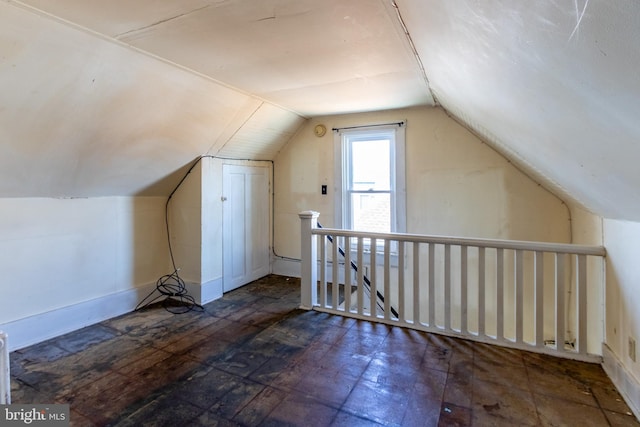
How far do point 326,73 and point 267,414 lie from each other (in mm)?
2356

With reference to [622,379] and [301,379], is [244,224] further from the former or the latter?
[622,379]

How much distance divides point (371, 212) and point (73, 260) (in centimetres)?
313

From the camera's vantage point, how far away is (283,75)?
8.59ft

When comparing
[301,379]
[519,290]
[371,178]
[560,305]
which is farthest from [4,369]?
[371,178]

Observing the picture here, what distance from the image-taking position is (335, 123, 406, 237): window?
3.91 meters

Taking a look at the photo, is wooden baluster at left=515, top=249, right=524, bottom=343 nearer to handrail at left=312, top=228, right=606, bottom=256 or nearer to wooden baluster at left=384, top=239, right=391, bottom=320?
handrail at left=312, top=228, right=606, bottom=256

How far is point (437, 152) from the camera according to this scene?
3.71 metres

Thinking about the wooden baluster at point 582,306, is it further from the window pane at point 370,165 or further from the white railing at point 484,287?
the window pane at point 370,165

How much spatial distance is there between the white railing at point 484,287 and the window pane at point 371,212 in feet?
0.79

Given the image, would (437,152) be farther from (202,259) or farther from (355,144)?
(202,259)

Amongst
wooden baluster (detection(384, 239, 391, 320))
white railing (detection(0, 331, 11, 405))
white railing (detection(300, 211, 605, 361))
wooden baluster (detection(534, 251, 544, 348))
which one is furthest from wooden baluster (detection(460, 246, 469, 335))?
white railing (detection(0, 331, 11, 405))

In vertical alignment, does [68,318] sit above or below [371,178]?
below

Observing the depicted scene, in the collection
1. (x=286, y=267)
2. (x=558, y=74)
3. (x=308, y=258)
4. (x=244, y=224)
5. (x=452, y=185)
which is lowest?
(x=286, y=267)

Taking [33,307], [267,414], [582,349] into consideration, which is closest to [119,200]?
[33,307]
